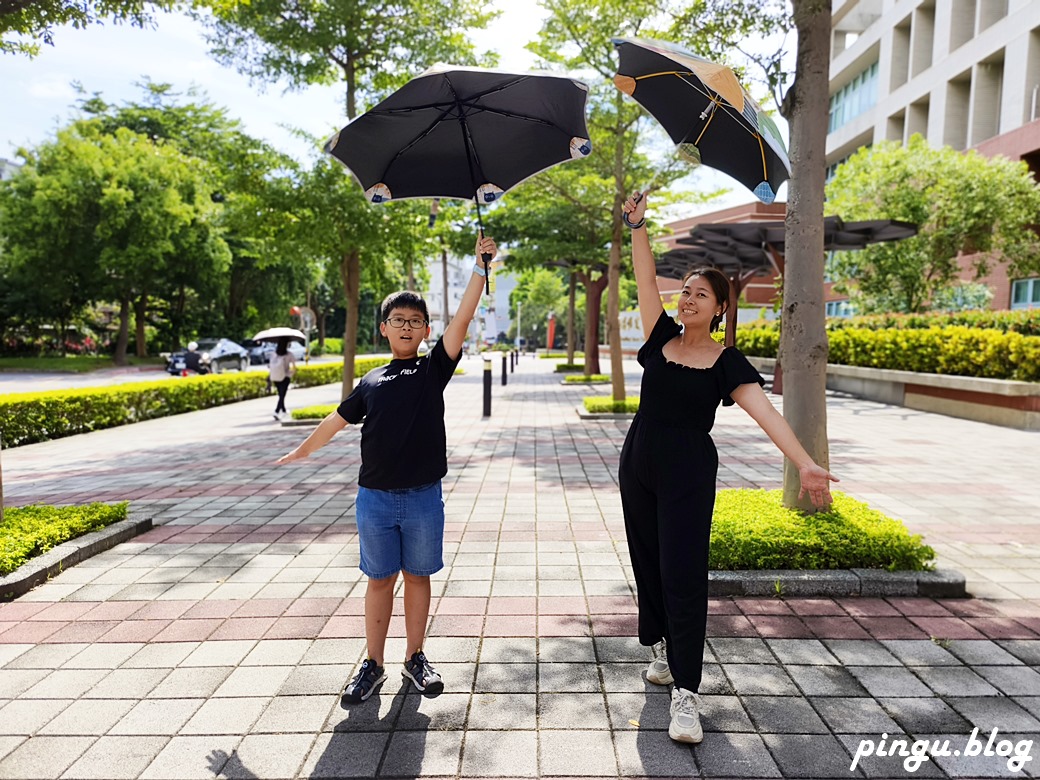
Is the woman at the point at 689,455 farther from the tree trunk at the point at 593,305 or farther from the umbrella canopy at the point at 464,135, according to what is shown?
the tree trunk at the point at 593,305

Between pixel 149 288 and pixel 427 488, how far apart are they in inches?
1485

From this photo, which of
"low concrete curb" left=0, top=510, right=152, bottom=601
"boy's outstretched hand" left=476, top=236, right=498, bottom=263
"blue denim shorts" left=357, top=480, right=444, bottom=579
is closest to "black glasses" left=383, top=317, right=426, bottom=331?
"boy's outstretched hand" left=476, top=236, right=498, bottom=263

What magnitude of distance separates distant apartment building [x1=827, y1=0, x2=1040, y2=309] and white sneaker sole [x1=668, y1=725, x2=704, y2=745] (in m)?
26.8

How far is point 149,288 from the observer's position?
35438mm

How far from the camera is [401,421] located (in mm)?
2916

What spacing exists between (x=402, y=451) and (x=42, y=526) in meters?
3.73

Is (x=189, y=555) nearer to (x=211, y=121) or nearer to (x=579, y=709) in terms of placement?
(x=579, y=709)

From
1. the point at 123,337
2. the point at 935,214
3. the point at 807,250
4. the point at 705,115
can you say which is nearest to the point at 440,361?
the point at 705,115

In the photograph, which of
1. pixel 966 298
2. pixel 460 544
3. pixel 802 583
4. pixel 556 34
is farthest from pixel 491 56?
pixel 966 298

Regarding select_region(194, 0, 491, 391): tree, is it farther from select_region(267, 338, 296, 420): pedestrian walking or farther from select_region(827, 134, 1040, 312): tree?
select_region(827, 134, 1040, 312): tree

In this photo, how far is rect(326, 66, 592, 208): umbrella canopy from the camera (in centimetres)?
337

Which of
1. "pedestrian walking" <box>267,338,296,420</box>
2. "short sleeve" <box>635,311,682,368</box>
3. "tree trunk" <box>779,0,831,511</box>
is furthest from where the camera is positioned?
"pedestrian walking" <box>267,338,296,420</box>

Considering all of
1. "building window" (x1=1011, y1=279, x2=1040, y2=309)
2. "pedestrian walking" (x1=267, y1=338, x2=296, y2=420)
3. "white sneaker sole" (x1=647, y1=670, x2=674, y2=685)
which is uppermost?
"building window" (x1=1011, y1=279, x2=1040, y2=309)

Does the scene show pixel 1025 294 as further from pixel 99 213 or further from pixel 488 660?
pixel 99 213
